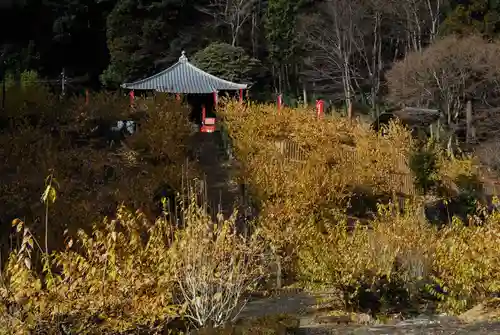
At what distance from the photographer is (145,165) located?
570 inches

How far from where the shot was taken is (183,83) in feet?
79.4

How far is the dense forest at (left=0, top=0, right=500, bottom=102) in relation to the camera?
27.3 meters

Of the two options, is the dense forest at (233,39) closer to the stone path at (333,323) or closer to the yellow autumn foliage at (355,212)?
the yellow autumn foliage at (355,212)

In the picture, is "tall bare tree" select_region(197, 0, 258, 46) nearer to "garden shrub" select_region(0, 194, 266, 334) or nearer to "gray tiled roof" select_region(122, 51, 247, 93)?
"gray tiled roof" select_region(122, 51, 247, 93)

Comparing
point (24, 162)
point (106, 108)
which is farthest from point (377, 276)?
point (106, 108)

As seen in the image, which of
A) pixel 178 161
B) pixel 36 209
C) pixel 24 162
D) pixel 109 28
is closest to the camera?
pixel 36 209

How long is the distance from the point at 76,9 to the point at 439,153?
865 inches

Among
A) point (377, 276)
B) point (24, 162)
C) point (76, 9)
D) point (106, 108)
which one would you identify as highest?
point (76, 9)

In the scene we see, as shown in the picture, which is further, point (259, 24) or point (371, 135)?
point (259, 24)

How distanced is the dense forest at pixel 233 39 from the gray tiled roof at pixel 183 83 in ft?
12.4

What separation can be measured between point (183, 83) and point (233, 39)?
9.10 metres

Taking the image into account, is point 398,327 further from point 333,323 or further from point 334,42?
point 334,42

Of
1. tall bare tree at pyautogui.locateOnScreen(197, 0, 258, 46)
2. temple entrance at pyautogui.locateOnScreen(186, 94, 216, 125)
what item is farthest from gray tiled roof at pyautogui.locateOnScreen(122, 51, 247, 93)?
tall bare tree at pyautogui.locateOnScreen(197, 0, 258, 46)

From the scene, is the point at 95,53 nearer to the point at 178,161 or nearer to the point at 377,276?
the point at 178,161
